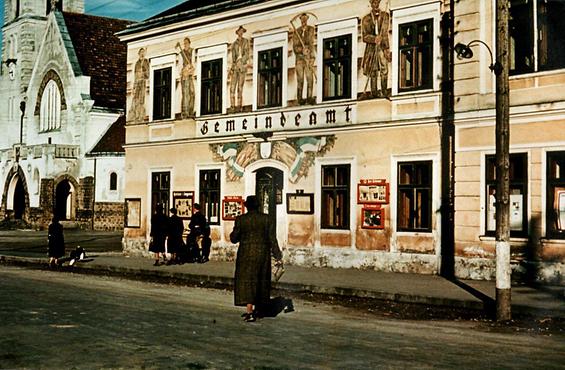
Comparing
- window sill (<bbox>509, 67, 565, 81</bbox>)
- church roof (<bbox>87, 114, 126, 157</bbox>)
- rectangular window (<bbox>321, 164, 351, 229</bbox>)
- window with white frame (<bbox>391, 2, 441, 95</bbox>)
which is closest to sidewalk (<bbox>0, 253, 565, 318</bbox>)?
rectangular window (<bbox>321, 164, 351, 229</bbox>)

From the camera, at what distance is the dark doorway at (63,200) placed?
54850 millimetres

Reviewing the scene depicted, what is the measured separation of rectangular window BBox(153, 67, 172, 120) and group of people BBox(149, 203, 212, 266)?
486 cm

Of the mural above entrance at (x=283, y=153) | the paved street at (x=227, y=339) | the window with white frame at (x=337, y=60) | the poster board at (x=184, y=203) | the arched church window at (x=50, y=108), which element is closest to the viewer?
the paved street at (x=227, y=339)

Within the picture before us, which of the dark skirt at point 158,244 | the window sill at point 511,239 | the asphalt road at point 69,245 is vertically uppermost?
the window sill at point 511,239

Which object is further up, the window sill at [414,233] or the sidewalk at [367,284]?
the window sill at [414,233]

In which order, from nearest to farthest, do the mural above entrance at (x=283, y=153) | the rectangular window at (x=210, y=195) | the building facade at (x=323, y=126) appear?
the building facade at (x=323, y=126) → the mural above entrance at (x=283, y=153) → the rectangular window at (x=210, y=195)

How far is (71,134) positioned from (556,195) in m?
43.1

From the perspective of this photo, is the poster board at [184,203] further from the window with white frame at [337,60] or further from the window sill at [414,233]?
the window sill at [414,233]

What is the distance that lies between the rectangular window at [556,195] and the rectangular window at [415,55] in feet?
13.7

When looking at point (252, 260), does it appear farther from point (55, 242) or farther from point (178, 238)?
point (55, 242)

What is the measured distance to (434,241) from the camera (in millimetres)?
20328

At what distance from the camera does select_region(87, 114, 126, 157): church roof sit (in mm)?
53438

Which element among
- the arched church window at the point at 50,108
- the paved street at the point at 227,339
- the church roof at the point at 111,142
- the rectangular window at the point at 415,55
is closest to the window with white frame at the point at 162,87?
the rectangular window at the point at 415,55

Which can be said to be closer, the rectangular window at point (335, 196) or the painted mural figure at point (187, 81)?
the rectangular window at point (335, 196)
